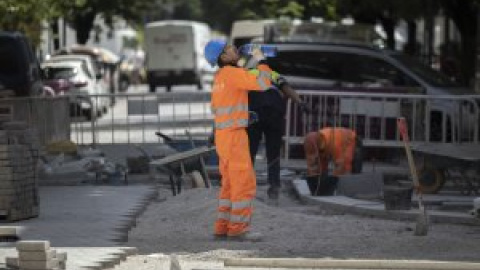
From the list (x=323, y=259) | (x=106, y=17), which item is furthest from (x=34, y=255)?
(x=106, y=17)

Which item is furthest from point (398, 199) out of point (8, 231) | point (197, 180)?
point (8, 231)

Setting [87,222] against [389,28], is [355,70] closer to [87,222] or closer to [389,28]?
[87,222]

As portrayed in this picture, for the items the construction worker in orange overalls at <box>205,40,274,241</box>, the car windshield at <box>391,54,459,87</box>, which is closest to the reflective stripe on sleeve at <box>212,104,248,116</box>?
the construction worker in orange overalls at <box>205,40,274,241</box>

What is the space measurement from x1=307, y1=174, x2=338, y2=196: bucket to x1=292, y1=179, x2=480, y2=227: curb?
106 millimetres

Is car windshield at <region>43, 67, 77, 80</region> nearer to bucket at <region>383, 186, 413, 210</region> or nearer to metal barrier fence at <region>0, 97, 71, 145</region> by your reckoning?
metal barrier fence at <region>0, 97, 71, 145</region>

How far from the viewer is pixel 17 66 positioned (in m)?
22.0

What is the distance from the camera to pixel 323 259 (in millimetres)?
9648

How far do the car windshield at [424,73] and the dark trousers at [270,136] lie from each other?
7983 mm

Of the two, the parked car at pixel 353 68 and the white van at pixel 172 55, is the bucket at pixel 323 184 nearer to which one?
the parked car at pixel 353 68

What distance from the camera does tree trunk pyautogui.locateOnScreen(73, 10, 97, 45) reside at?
5268 cm

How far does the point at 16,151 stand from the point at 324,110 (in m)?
6.80

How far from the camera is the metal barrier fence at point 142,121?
1934 cm

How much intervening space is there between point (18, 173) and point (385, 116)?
6.93 m

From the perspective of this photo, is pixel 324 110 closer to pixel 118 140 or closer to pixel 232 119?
pixel 118 140
